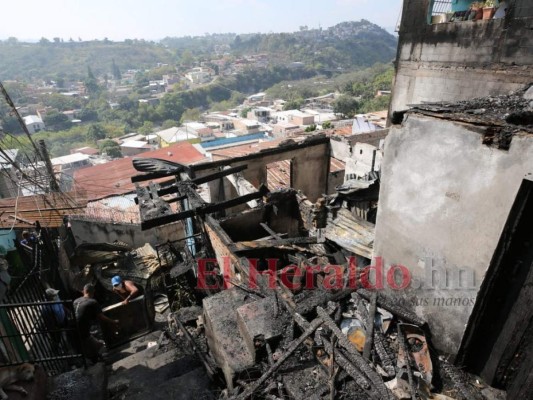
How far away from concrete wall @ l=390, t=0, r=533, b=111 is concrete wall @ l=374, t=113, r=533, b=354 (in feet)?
23.7

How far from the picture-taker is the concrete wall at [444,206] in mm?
3357

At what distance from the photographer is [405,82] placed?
499 inches

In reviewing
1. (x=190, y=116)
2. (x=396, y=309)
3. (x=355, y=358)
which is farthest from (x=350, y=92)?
(x=355, y=358)

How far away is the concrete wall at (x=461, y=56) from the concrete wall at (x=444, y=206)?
723 cm

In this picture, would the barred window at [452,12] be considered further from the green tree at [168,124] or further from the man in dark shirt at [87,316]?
the green tree at [168,124]

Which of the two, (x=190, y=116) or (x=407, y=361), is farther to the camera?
(x=190, y=116)

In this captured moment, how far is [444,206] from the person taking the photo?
154 inches

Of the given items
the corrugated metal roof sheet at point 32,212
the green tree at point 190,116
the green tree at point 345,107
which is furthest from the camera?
the green tree at point 190,116

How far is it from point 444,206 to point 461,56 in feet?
28.8

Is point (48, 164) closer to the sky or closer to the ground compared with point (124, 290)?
closer to the sky

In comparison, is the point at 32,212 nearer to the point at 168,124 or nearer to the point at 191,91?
the point at 168,124

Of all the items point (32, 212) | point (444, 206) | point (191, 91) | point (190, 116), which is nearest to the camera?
point (444, 206)

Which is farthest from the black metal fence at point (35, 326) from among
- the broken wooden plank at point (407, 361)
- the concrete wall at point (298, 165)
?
the concrete wall at point (298, 165)

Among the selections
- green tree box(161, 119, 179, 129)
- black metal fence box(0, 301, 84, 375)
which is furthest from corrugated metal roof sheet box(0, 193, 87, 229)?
green tree box(161, 119, 179, 129)
